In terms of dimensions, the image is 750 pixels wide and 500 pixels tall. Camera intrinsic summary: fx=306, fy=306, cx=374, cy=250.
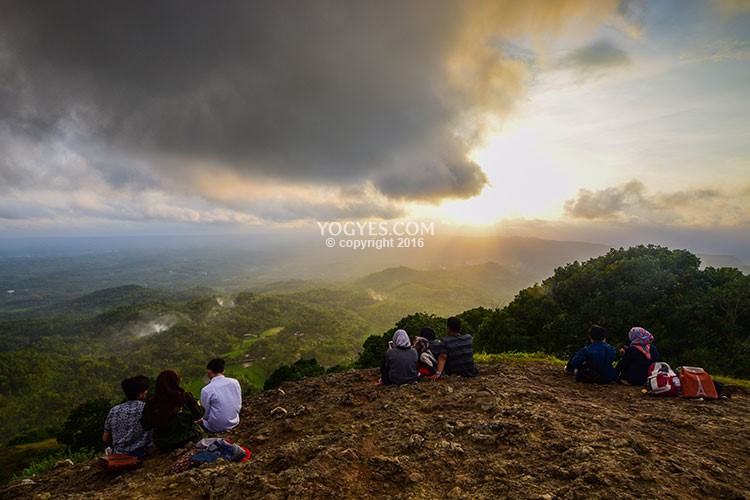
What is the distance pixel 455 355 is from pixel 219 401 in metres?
5.47

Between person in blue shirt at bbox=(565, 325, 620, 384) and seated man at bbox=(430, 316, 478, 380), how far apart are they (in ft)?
8.77

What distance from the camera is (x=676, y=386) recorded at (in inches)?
258

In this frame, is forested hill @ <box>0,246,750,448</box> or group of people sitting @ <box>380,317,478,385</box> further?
forested hill @ <box>0,246,750,448</box>

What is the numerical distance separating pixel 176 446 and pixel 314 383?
12.9 ft

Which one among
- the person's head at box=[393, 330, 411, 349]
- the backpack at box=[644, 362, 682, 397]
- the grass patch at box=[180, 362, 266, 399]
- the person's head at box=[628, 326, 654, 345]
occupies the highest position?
the person's head at box=[628, 326, 654, 345]

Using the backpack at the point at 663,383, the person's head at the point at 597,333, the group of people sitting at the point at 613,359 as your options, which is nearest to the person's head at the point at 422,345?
the group of people sitting at the point at 613,359

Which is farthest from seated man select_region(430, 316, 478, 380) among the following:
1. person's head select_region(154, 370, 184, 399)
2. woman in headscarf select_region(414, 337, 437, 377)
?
person's head select_region(154, 370, 184, 399)

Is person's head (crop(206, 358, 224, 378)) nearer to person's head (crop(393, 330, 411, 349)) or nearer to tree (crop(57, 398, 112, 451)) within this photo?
person's head (crop(393, 330, 411, 349))

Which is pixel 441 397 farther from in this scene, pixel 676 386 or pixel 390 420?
pixel 676 386

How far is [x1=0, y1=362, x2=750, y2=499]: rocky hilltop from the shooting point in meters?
3.53

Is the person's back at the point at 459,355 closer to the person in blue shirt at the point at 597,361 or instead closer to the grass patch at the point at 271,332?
the person in blue shirt at the point at 597,361

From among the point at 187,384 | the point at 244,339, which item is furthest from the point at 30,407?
the point at 244,339

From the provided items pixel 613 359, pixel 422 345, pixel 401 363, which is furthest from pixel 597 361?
pixel 401 363

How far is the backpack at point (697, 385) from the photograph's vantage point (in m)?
6.34
